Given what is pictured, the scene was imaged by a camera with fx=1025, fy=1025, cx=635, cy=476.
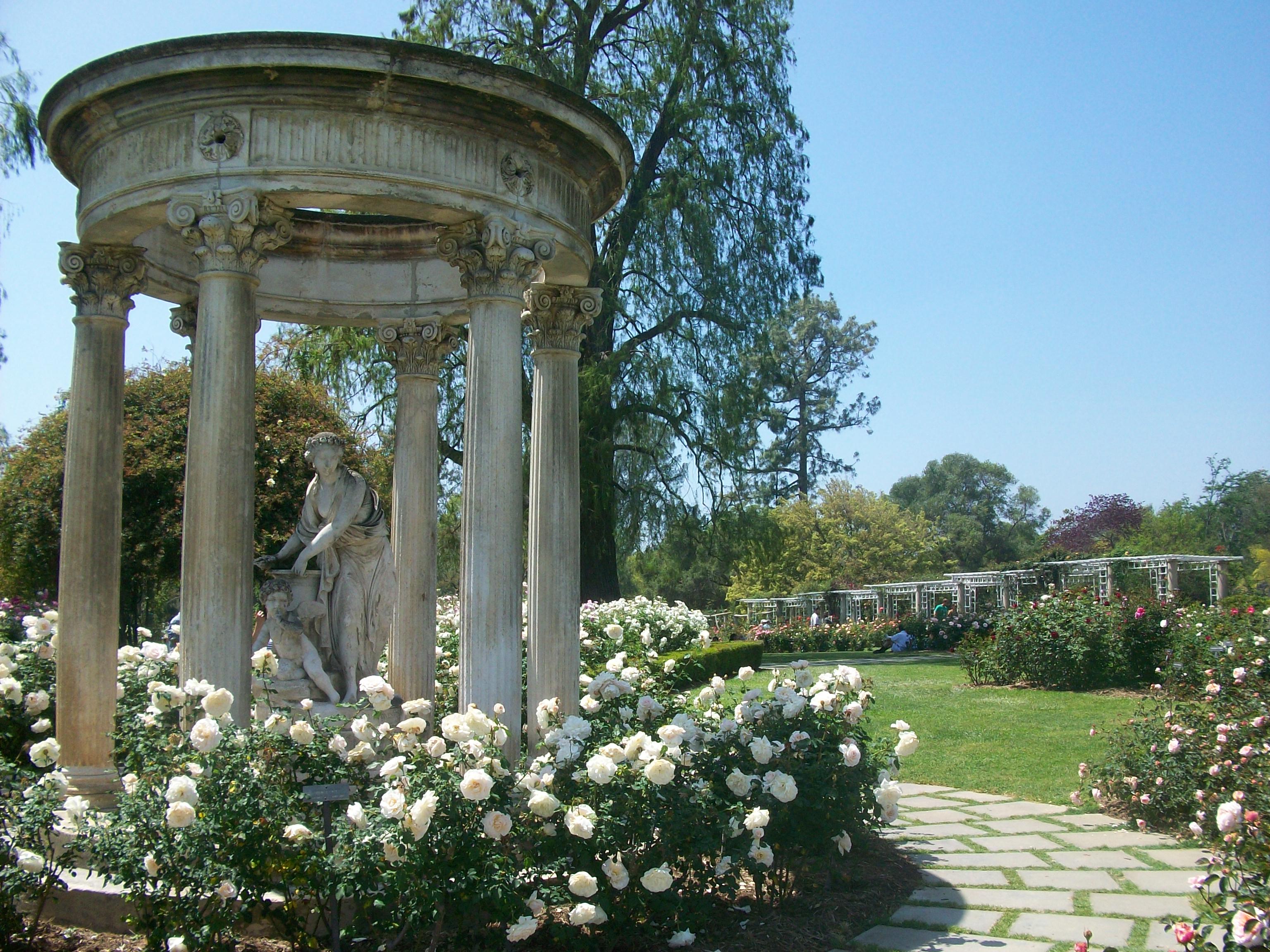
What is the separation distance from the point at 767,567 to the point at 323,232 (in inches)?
1465

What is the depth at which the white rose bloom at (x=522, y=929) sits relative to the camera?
4.81 metres

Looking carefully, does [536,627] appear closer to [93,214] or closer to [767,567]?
[93,214]

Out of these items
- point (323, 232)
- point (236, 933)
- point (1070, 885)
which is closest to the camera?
point (236, 933)

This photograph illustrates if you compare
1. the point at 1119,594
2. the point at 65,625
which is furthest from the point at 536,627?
the point at 1119,594

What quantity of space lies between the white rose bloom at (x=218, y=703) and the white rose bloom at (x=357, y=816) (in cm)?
96

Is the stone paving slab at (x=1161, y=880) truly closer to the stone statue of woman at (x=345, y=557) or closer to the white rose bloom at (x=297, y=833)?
the white rose bloom at (x=297, y=833)

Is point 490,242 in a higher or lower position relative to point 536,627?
higher

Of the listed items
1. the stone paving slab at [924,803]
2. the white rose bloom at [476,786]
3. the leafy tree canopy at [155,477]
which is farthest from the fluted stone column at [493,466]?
the leafy tree canopy at [155,477]

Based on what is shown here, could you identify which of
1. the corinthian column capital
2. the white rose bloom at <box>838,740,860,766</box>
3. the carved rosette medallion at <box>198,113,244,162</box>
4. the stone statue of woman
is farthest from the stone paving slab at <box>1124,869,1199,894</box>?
the carved rosette medallion at <box>198,113,244,162</box>

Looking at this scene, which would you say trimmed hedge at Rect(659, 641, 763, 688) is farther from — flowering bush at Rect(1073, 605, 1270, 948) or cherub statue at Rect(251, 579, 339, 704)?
cherub statue at Rect(251, 579, 339, 704)

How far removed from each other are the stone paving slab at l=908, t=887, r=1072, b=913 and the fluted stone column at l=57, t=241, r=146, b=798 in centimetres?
589

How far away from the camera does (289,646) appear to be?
8469 millimetres

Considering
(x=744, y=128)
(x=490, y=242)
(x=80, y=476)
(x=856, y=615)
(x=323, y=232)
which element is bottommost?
(x=856, y=615)

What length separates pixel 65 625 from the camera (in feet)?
25.6
